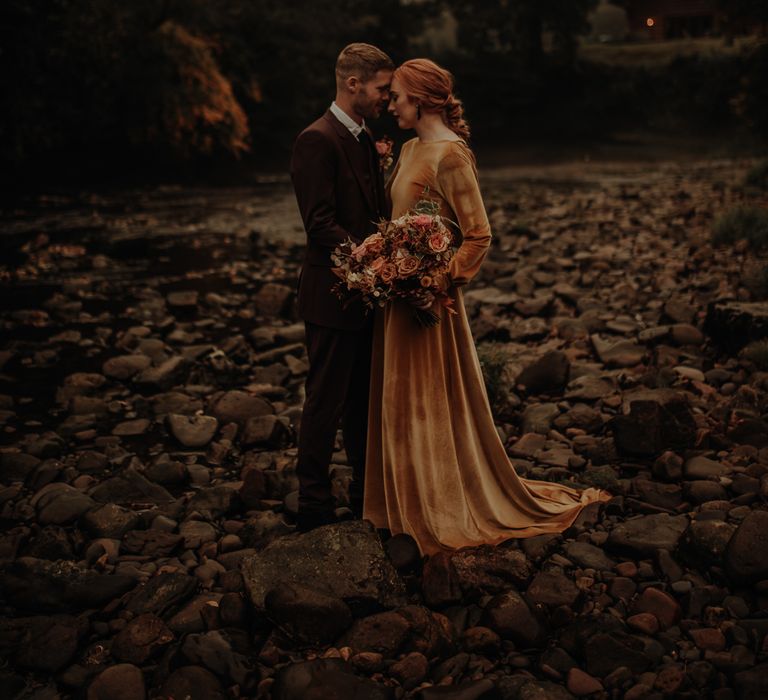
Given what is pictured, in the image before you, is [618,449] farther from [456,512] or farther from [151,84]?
[151,84]

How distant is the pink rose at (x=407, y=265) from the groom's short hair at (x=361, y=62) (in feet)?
3.50

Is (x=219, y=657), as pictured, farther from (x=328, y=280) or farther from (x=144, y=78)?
(x=144, y=78)

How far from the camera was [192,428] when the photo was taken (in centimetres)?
680

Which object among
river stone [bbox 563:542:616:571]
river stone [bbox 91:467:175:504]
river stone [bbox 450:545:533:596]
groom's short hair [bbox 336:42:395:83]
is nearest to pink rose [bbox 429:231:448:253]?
groom's short hair [bbox 336:42:395:83]

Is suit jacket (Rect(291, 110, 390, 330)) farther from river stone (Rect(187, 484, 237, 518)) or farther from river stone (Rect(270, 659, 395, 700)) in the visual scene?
river stone (Rect(270, 659, 395, 700))

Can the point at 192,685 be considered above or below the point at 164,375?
below

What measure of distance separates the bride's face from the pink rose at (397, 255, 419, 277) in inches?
31.9

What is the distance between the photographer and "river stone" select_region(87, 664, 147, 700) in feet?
11.8

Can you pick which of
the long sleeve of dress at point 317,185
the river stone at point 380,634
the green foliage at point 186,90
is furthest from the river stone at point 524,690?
the green foliage at point 186,90

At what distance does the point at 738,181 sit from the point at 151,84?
16225 millimetres

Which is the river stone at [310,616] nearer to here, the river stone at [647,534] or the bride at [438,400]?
the bride at [438,400]

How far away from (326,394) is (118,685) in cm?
183

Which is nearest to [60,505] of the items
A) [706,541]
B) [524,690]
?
[524,690]

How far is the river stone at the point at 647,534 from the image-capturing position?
459 centimetres
